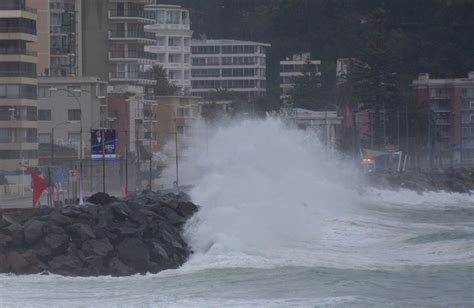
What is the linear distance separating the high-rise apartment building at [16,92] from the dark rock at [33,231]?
26282 mm

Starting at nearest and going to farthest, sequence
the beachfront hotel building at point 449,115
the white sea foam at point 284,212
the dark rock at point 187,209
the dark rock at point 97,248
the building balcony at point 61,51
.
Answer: the dark rock at point 97,248 → the white sea foam at point 284,212 → the dark rock at point 187,209 → the building balcony at point 61,51 → the beachfront hotel building at point 449,115

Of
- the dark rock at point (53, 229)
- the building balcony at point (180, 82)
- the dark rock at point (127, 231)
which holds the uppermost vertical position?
the building balcony at point (180, 82)

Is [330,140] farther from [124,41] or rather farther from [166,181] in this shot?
[166,181]

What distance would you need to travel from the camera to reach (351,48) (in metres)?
128

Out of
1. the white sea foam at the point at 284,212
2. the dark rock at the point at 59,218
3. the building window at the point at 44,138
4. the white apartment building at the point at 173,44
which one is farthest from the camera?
the white apartment building at the point at 173,44

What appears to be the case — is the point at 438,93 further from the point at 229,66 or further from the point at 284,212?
the point at 284,212

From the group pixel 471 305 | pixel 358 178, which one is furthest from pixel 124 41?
pixel 471 305

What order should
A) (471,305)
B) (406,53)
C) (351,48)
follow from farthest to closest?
(351,48) → (406,53) → (471,305)

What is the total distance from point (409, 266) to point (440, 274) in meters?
1.97

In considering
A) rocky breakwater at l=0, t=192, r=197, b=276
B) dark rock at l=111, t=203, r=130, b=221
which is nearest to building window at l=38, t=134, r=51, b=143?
rocky breakwater at l=0, t=192, r=197, b=276

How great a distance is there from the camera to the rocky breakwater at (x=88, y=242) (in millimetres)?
30844

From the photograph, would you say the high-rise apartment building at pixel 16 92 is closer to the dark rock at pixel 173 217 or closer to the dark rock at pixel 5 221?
the dark rock at pixel 173 217

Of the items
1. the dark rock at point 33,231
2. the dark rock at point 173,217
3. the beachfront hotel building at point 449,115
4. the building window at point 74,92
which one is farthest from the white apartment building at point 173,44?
the dark rock at point 33,231

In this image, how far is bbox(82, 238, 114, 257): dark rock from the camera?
103 ft
